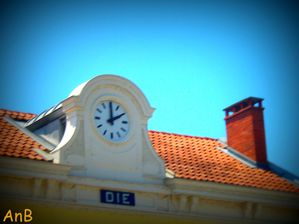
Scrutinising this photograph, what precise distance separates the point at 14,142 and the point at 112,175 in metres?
2.53

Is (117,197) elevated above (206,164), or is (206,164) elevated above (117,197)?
(206,164)

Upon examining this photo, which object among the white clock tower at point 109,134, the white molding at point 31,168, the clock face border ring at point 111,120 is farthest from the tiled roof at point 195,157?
the clock face border ring at point 111,120

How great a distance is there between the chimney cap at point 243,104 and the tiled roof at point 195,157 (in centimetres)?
112

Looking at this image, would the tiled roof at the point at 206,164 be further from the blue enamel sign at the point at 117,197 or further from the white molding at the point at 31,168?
the white molding at the point at 31,168

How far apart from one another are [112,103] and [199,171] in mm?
3154

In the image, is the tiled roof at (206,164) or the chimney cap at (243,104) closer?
the tiled roof at (206,164)

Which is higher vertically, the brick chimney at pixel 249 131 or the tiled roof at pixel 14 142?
the brick chimney at pixel 249 131

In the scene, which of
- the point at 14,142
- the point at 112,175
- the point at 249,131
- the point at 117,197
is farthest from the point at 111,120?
the point at 249,131

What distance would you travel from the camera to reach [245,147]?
26.8m

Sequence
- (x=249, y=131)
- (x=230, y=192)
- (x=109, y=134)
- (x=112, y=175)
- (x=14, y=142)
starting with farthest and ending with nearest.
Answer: (x=249, y=131) → (x=230, y=192) → (x=109, y=134) → (x=112, y=175) → (x=14, y=142)

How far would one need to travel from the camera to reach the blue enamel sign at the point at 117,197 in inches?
843

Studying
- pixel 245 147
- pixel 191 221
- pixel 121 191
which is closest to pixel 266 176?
pixel 245 147

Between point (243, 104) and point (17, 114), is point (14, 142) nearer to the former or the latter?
point (17, 114)

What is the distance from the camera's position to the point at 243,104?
27.3 metres
